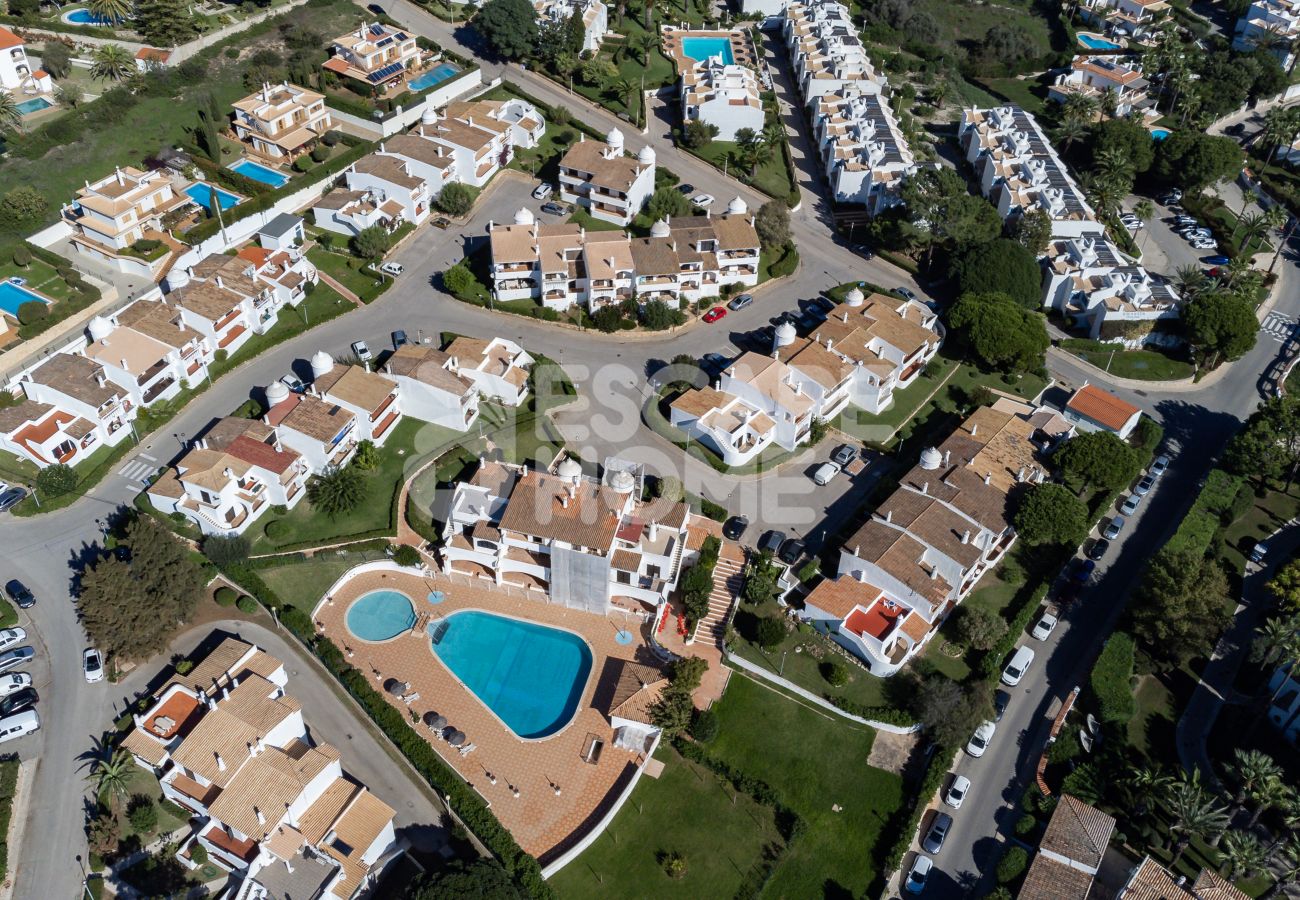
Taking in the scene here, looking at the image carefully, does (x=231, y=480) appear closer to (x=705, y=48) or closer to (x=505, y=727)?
(x=505, y=727)

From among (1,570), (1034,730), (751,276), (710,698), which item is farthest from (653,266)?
(1,570)

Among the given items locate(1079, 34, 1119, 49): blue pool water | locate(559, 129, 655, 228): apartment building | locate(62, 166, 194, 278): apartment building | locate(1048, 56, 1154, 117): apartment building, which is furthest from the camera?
locate(1079, 34, 1119, 49): blue pool water

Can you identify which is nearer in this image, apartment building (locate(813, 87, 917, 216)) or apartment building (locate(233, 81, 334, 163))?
apartment building (locate(813, 87, 917, 216))

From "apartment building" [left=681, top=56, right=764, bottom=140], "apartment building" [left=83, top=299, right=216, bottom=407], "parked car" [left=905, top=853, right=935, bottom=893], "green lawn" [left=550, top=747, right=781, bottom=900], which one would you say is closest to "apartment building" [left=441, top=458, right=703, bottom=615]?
"green lawn" [left=550, top=747, right=781, bottom=900]

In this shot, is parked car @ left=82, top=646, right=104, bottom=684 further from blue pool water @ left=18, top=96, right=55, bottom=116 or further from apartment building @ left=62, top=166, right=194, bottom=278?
blue pool water @ left=18, top=96, right=55, bottom=116

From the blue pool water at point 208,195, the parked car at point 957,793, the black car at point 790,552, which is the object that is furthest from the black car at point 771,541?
the blue pool water at point 208,195

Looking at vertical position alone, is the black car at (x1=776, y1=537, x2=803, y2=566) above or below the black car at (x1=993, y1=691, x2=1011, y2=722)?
above

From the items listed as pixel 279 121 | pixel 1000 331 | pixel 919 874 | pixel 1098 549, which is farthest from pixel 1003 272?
pixel 279 121
